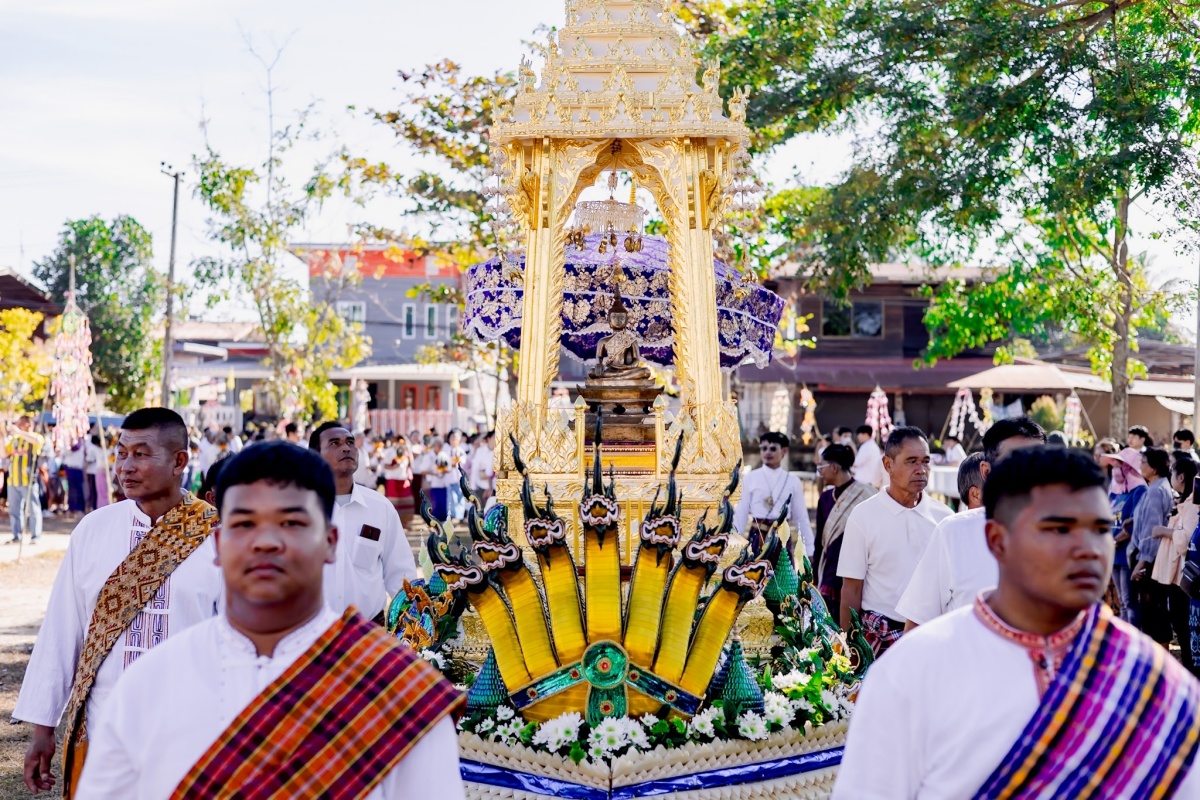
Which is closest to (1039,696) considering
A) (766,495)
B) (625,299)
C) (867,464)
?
(625,299)

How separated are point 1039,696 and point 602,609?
3138 mm

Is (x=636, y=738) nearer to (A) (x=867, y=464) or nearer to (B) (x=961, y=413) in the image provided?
(A) (x=867, y=464)

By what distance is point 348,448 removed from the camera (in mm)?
6492

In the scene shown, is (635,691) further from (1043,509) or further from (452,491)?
(452,491)

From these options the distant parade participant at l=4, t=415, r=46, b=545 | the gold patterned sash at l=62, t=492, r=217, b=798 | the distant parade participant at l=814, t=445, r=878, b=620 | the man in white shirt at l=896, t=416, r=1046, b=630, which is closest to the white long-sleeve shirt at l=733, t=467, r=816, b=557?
the distant parade participant at l=814, t=445, r=878, b=620

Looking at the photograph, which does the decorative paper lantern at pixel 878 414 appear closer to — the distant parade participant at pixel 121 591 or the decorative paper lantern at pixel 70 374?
the decorative paper lantern at pixel 70 374

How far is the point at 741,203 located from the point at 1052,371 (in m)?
22.1

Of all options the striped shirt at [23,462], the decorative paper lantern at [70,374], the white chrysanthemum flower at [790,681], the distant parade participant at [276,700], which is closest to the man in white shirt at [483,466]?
the decorative paper lantern at [70,374]

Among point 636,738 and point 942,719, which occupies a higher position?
point 942,719

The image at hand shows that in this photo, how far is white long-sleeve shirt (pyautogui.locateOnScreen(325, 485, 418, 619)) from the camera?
6.34 metres

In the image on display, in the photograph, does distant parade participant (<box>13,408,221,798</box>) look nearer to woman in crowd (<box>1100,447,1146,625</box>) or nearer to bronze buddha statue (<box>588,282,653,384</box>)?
bronze buddha statue (<box>588,282,653,384</box>)

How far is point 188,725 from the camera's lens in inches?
108

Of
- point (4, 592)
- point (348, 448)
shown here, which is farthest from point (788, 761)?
point (4, 592)

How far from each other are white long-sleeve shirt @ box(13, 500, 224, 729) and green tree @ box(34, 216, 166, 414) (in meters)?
36.3
